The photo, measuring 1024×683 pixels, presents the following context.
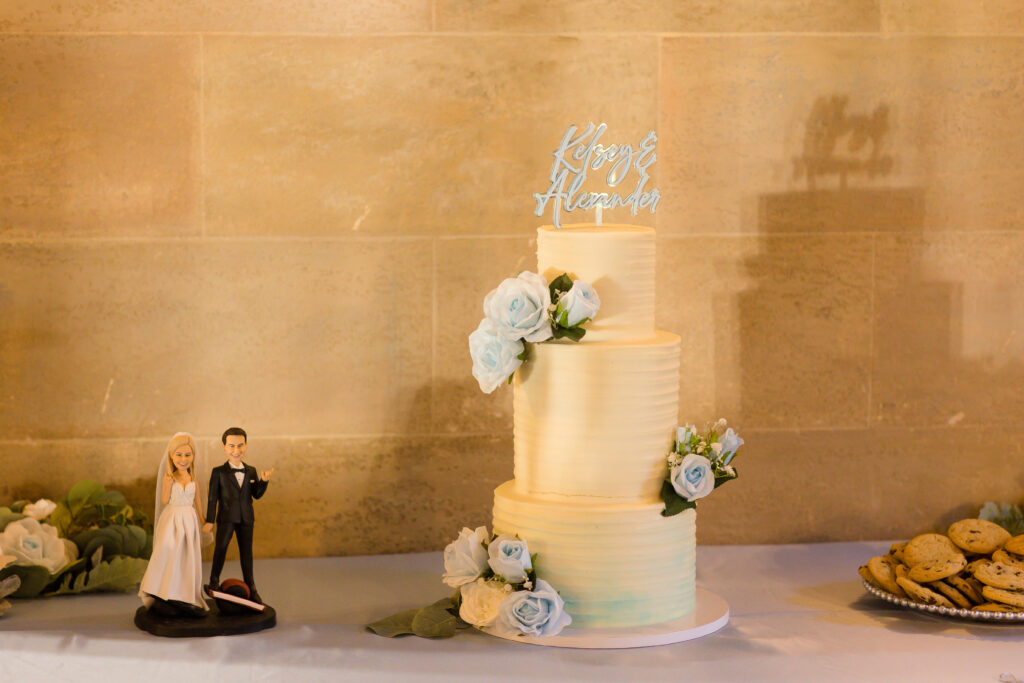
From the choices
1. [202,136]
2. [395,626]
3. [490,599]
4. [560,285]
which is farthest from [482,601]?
[202,136]

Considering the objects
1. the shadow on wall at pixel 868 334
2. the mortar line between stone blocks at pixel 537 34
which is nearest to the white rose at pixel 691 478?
the shadow on wall at pixel 868 334

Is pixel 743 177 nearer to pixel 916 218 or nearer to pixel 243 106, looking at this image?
pixel 916 218

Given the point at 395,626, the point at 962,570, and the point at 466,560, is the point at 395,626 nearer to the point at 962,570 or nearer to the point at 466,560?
the point at 466,560

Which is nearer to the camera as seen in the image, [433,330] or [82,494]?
[82,494]

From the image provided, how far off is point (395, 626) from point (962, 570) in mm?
1520

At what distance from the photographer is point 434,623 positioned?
9.61 ft

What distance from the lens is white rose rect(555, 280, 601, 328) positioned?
279 cm

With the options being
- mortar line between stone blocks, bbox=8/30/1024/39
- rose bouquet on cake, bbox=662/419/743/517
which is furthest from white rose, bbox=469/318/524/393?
mortar line between stone blocks, bbox=8/30/1024/39

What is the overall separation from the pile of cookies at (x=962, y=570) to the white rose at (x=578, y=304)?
1142mm

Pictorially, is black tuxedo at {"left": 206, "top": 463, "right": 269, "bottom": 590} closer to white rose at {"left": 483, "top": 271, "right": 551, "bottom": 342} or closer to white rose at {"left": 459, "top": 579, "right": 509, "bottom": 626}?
A: white rose at {"left": 459, "top": 579, "right": 509, "bottom": 626}

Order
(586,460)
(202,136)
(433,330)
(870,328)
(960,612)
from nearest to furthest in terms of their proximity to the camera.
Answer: (586,460), (960,612), (202,136), (433,330), (870,328)

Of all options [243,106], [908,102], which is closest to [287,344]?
[243,106]

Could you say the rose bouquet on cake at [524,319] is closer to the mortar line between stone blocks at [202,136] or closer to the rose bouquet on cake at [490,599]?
the rose bouquet on cake at [490,599]

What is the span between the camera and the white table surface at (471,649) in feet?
8.76
